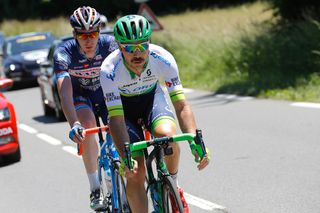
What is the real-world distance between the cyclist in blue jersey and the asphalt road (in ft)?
2.68

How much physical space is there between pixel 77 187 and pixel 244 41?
1153cm

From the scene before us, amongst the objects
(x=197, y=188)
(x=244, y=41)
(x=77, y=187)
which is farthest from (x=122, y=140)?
(x=244, y=41)

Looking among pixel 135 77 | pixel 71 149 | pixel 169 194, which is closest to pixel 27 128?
pixel 71 149

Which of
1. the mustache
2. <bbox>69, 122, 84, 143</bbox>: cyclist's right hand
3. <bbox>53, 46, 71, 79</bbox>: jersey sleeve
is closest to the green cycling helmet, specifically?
the mustache

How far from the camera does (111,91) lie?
6188 millimetres

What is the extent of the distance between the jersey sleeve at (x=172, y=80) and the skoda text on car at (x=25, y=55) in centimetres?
1884

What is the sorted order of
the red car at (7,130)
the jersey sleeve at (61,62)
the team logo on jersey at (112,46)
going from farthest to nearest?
the red car at (7,130), the team logo on jersey at (112,46), the jersey sleeve at (61,62)

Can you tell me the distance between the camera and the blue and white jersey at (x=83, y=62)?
7637mm

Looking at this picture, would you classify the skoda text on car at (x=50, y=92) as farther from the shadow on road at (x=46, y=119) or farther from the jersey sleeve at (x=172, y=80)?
the jersey sleeve at (x=172, y=80)

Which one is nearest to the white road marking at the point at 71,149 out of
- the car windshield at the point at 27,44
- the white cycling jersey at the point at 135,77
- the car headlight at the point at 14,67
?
the white cycling jersey at the point at 135,77

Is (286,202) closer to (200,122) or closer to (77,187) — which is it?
(77,187)

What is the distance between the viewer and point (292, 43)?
18641 mm

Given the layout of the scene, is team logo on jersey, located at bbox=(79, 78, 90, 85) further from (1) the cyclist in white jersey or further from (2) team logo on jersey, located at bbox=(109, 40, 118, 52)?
(1) the cyclist in white jersey

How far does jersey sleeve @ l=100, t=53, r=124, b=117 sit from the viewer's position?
6.14m
